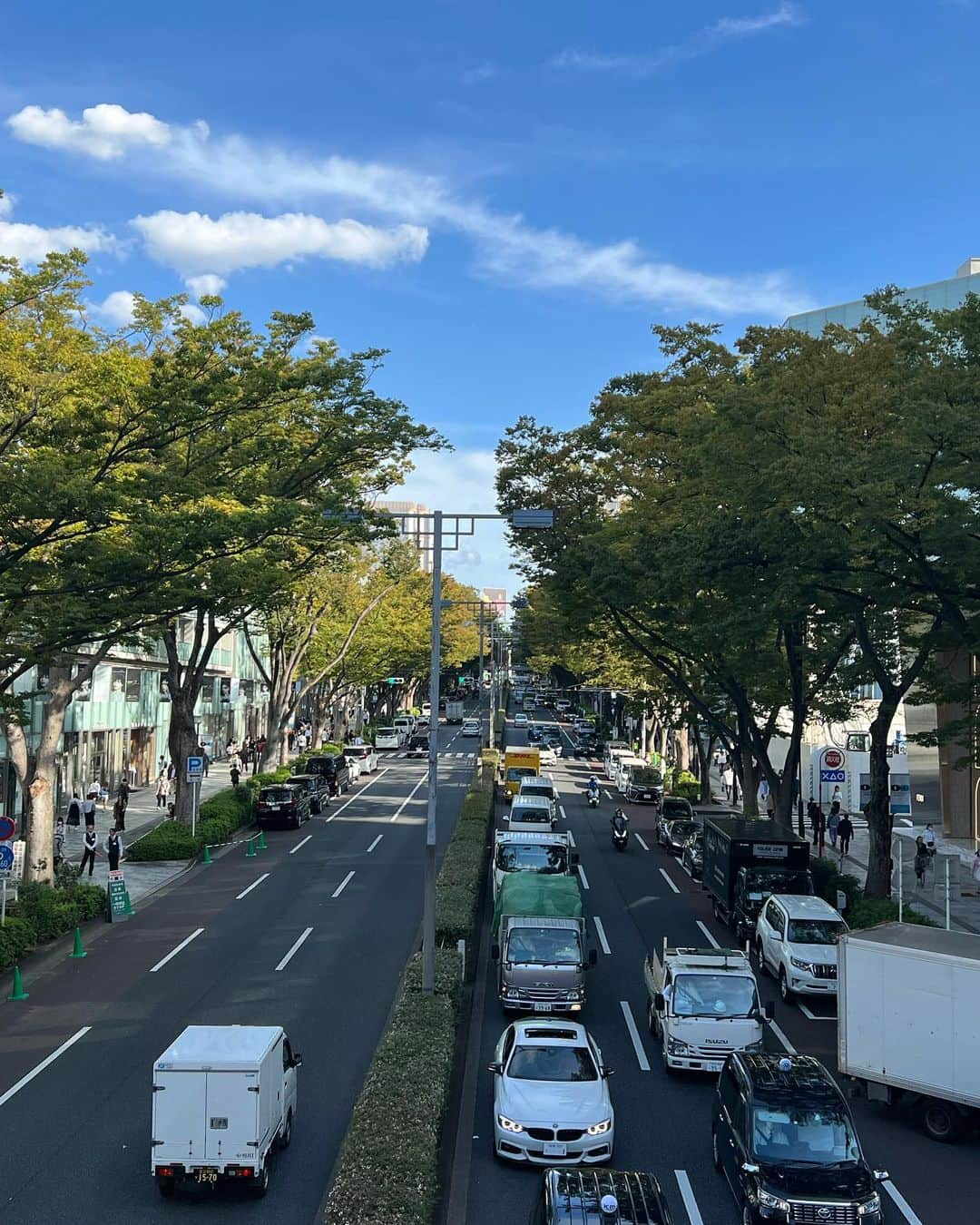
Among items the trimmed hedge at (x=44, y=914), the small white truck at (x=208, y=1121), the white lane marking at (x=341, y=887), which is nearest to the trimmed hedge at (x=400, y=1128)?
the small white truck at (x=208, y=1121)

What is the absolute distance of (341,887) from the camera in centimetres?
3134

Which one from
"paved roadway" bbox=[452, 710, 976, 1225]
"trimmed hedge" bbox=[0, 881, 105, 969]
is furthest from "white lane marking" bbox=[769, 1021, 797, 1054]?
"trimmed hedge" bbox=[0, 881, 105, 969]

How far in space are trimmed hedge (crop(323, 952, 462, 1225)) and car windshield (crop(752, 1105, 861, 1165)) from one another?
3.60 metres

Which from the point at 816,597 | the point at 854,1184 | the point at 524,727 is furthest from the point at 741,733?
the point at 524,727

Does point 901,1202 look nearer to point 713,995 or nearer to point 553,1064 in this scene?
point 553,1064

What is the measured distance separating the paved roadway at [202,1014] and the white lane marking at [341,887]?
0.26 ft

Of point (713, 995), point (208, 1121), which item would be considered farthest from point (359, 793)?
point (208, 1121)

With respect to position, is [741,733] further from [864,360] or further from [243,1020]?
[243,1020]

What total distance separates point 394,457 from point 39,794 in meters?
13.0

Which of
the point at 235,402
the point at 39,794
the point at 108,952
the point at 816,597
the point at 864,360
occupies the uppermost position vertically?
the point at 864,360

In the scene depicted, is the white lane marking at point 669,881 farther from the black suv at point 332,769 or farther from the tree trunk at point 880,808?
the black suv at point 332,769

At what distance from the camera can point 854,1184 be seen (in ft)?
37.1

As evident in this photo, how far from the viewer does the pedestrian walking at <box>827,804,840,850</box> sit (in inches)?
1703

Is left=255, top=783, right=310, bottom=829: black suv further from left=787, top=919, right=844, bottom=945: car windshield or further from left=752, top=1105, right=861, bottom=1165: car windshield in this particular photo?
left=752, top=1105, right=861, bottom=1165: car windshield
